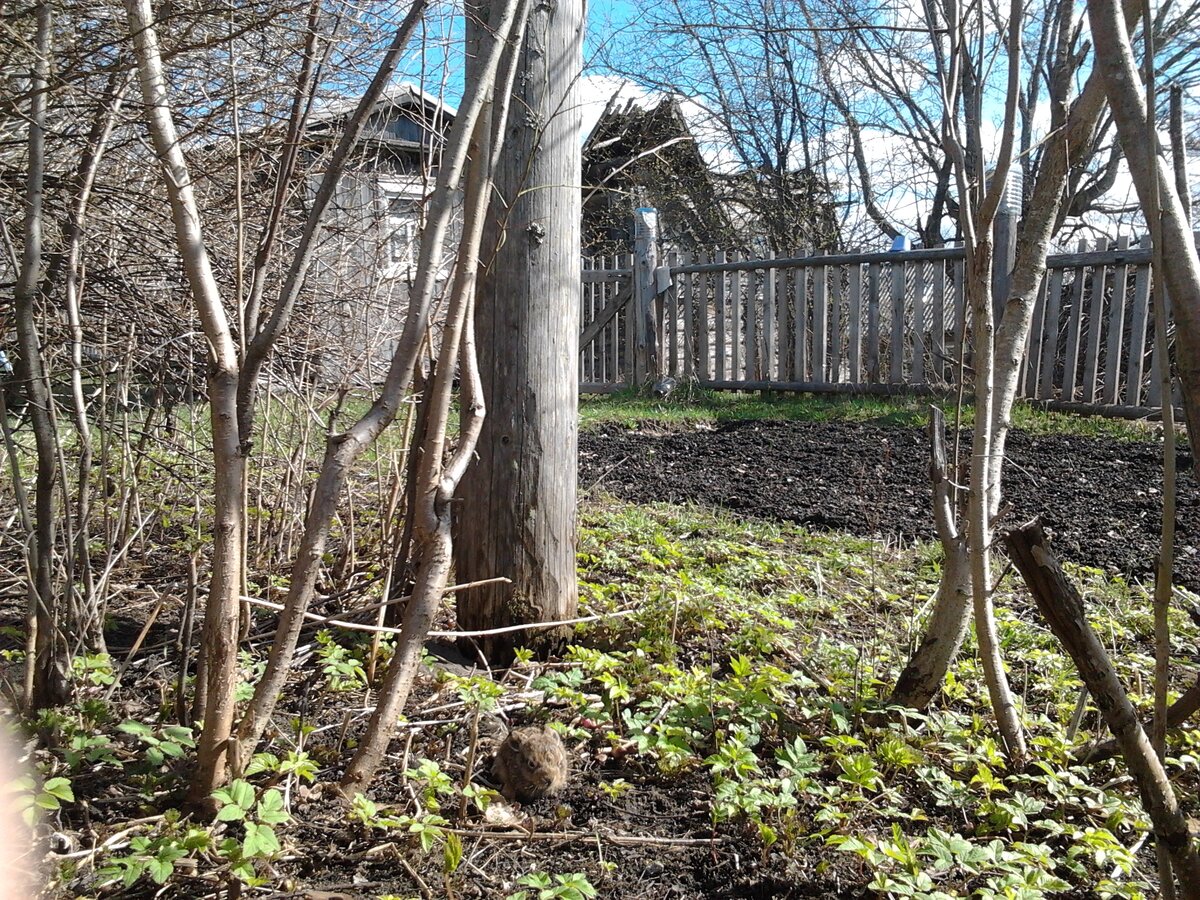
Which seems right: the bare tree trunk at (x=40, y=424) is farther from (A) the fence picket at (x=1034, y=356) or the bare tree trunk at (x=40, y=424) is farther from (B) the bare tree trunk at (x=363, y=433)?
(A) the fence picket at (x=1034, y=356)

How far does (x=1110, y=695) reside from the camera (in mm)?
1555

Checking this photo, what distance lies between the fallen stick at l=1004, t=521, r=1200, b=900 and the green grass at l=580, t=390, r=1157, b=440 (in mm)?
5459

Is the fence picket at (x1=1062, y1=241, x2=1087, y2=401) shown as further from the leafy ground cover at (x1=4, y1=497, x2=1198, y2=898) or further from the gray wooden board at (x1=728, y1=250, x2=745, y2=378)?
the leafy ground cover at (x1=4, y1=497, x2=1198, y2=898)

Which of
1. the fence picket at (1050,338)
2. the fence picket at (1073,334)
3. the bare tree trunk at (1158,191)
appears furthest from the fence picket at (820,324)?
the bare tree trunk at (1158,191)

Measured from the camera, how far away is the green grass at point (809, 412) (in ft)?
24.8

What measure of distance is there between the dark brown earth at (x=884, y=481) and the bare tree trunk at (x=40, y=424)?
11.1ft

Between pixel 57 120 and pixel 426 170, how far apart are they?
124 centimetres

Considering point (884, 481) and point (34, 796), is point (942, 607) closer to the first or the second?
point (34, 796)

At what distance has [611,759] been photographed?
2.41 m

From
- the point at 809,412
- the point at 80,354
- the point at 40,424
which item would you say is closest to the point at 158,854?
the point at 40,424

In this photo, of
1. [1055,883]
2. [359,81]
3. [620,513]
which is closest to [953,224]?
[620,513]

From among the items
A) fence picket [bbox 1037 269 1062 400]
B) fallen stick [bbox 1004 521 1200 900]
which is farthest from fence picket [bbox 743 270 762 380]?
fallen stick [bbox 1004 521 1200 900]

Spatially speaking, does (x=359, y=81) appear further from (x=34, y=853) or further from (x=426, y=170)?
(x=34, y=853)

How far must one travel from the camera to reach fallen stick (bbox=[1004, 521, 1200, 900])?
1.44 m
